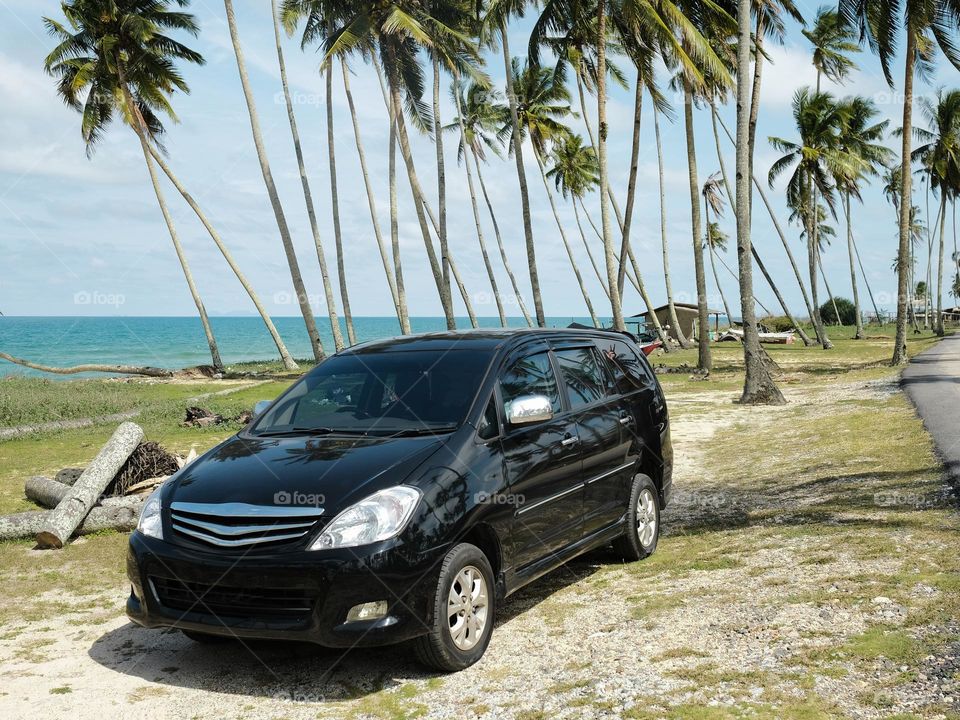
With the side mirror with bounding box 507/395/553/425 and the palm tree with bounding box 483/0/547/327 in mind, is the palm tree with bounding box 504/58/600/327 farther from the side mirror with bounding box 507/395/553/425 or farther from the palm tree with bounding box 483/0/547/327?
the side mirror with bounding box 507/395/553/425

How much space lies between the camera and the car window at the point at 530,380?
5.79 m

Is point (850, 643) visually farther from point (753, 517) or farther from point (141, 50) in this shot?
point (141, 50)

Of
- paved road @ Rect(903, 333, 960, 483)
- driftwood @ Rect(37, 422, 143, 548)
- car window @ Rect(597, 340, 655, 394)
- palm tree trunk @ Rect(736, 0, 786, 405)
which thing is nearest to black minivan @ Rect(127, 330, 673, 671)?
car window @ Rect(597, 340, 655, 394)

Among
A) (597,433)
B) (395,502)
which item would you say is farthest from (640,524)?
(395,502)

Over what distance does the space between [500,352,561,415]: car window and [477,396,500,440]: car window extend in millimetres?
114

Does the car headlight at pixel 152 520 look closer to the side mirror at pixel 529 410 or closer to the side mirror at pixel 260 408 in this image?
the side mirror at pixel 260 408

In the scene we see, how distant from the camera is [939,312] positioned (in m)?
58.3

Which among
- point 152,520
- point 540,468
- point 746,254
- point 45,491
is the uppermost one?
point 746,254

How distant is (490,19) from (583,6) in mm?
3454

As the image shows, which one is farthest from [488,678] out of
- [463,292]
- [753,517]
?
[463,292]

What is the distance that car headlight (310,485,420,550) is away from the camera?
4516 mm

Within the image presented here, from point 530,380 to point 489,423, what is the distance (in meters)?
0.71

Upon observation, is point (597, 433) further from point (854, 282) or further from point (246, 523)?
point (854, 282)

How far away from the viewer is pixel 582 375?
663 cm
